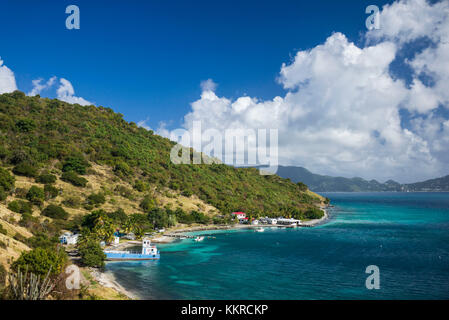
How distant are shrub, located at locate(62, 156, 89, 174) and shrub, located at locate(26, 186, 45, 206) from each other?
1983cm

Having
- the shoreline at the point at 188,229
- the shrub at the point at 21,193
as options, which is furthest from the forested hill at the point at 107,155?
the shoreline at the point at 188,229

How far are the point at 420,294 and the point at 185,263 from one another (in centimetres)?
3656

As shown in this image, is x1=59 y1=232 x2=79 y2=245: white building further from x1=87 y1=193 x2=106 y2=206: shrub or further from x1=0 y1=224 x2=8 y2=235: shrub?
x1=87 y1=193 x2=106 y2=206: shrub

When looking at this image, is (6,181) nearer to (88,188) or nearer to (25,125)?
(88,188)

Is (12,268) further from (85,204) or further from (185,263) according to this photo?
(85,204)

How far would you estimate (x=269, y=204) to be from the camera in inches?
5472

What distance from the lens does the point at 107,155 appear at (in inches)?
3976

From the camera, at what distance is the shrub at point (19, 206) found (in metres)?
53.0

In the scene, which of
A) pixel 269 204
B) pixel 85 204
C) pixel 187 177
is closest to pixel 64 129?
pixel 85 204

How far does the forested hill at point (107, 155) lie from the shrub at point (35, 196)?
11.8 m

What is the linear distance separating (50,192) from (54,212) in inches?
343

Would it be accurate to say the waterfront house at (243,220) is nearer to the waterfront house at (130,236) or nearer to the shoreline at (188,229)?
the shoreline at (188,229)

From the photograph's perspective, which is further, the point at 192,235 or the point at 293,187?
the point at 293,187
